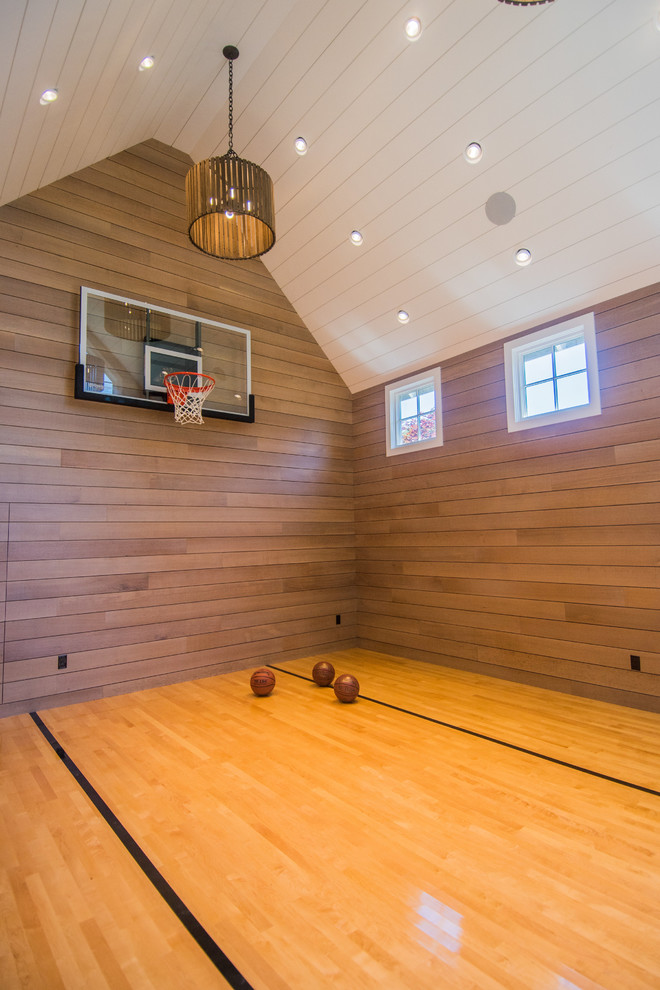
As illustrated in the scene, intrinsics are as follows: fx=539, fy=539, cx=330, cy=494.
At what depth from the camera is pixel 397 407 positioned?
6066 mm

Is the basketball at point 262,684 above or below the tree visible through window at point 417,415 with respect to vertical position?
below

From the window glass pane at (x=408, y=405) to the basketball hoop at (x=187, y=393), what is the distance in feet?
7.15

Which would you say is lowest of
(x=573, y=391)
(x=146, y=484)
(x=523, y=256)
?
(x=146, y=484)

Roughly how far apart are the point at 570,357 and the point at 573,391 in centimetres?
29

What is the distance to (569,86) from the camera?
3.25 m

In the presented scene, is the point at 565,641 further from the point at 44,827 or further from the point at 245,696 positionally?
the point at 44,827

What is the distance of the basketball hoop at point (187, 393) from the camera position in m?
4.67

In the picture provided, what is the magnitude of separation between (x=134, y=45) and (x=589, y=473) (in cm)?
431

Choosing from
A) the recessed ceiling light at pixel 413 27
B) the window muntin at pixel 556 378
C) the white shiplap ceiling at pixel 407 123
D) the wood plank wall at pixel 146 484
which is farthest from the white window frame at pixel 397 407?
the recessed ceiling light at pixel 413 27

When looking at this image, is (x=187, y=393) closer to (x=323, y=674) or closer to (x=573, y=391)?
(x=323, y=674)

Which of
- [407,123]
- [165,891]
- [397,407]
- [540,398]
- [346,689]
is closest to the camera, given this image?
[165,891]

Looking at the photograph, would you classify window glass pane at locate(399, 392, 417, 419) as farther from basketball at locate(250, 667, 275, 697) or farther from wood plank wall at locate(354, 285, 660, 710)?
basketball at locate(250, 667, 275, 697)

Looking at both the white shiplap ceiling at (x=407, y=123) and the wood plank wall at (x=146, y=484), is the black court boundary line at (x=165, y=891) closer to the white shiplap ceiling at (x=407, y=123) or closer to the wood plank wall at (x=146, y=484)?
the wood plank wall at (x=146, y=484)

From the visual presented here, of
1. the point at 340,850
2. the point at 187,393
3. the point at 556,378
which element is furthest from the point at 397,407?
the point at 340,850
